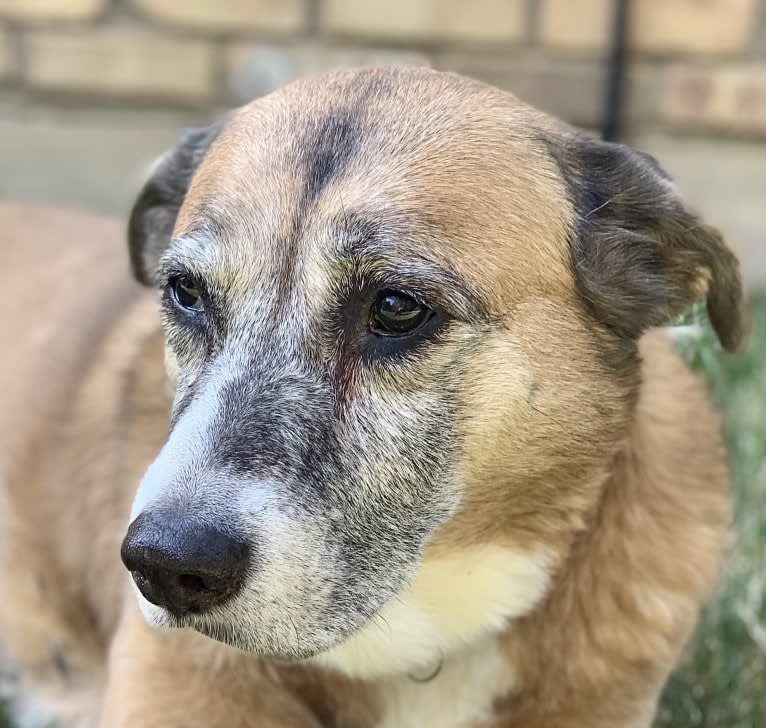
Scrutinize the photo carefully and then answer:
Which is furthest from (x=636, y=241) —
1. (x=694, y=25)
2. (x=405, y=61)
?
(x=694, y=25)

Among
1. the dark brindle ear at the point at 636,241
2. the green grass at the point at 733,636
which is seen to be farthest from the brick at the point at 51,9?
the dark brindle ear at the point at 636,241

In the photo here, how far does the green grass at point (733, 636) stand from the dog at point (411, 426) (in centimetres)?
37

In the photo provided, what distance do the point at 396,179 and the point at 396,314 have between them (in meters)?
0.22

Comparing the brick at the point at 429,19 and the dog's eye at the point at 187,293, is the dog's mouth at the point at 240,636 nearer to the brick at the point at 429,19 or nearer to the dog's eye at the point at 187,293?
the dog's eye at the point at 187,293

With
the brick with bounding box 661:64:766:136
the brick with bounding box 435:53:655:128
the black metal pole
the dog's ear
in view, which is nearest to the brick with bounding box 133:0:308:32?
the brick with bounding box 435:53:655:128

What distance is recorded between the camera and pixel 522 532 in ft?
6.37

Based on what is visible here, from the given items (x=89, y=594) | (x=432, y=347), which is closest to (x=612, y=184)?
(x=432, y=347)

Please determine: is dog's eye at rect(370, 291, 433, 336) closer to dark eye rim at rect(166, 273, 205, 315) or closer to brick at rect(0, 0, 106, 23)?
dark eye rim at rect(166, 273, 205, 315)

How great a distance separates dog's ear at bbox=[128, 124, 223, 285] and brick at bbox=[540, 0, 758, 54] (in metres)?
2.92

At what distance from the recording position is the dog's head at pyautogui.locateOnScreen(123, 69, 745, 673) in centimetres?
160

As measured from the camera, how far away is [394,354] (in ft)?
5.59

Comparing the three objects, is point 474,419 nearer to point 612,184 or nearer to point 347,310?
point 347,310

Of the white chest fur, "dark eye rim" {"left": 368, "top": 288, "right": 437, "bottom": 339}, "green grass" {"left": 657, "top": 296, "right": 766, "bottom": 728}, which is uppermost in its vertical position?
"dark eye rim" {"left": 368, "top": 288, "right": 437, "bottom": 339}

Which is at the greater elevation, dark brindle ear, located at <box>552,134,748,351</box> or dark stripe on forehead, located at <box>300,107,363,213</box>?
dark stripe on forehead, located at <box>300,107,363,213</box>
